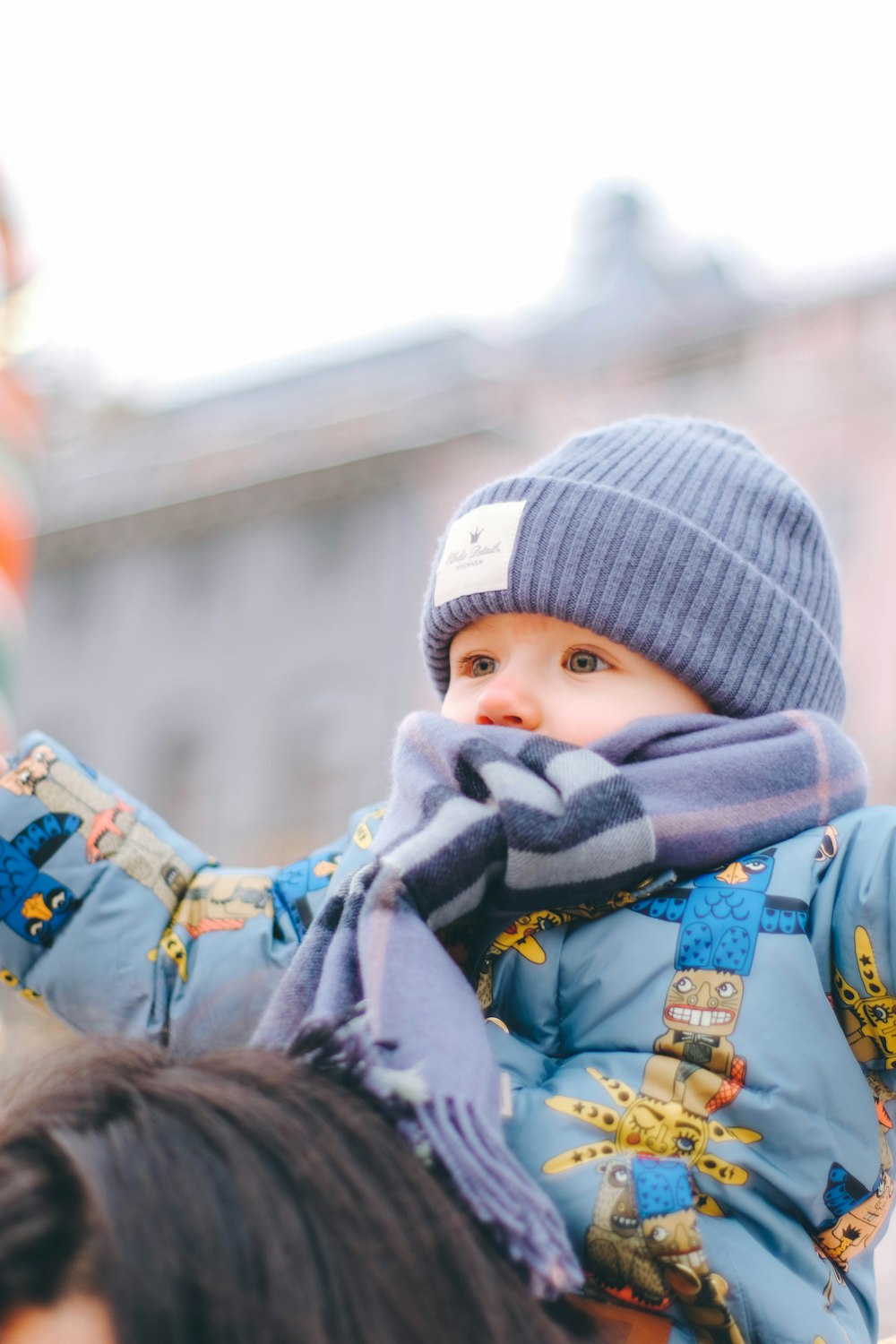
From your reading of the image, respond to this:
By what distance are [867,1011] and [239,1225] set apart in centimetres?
64

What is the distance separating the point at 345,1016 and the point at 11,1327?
35cm

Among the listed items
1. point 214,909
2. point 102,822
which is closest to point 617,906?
point 214,909

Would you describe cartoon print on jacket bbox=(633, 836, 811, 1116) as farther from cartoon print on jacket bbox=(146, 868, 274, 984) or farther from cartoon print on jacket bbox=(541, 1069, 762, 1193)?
cartoon print on jacket bbox=(146, 868, 274, 984)

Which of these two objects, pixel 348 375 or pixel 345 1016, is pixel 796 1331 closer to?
pixel 345 1016

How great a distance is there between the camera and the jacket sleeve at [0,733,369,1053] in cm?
161

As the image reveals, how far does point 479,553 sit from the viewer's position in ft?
5.38

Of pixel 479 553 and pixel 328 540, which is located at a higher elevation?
pixel 479 553

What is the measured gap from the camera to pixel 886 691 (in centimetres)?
1602

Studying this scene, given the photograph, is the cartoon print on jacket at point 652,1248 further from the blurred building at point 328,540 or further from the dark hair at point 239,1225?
the blurred building at point 328,540

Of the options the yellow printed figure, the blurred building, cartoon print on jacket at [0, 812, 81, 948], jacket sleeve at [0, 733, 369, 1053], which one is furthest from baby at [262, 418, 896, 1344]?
the blurred building

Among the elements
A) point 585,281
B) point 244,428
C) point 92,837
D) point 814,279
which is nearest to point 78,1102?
point 92,837

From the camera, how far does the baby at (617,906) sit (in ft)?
3.79

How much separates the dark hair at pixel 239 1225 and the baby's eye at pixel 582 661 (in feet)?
2.18

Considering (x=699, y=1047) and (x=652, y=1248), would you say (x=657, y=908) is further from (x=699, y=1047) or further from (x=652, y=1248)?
(x=652, y=1248)
